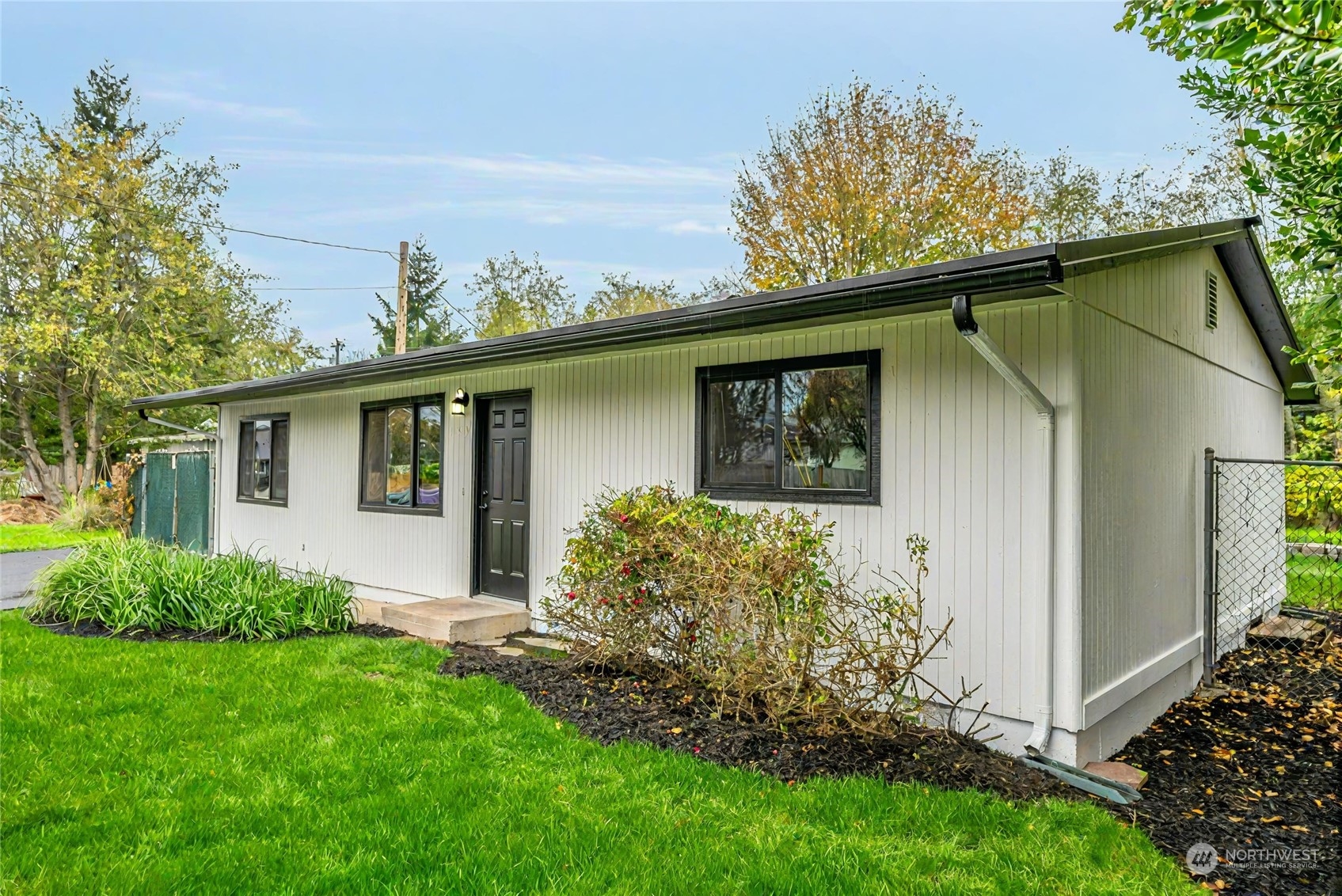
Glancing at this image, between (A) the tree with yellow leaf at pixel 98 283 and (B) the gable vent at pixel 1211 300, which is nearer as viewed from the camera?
(B) the gable vent at pixel 1211 300

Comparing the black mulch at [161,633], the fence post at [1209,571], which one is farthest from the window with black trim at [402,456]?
the fence post at [1209,571]

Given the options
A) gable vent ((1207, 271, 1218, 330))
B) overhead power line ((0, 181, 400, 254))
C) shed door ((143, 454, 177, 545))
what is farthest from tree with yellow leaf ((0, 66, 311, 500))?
gable vent ((1207, 271, 1218, 330))

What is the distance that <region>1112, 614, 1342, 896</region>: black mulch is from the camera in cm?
298

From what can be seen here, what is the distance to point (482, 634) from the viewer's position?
607 cm

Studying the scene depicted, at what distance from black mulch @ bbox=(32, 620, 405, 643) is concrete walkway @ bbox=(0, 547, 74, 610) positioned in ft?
4.13

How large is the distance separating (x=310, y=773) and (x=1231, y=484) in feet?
24.9

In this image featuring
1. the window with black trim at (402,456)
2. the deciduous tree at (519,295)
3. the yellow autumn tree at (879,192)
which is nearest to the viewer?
the window with black trim at (402,456)

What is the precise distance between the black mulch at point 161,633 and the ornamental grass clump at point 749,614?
2227 mm

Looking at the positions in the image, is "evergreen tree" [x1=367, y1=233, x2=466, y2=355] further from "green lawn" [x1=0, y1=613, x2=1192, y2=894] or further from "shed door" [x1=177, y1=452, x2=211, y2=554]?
"green lawn" [x1=0, y1=613, x2=1192, y2=894]

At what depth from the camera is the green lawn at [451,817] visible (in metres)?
2.46

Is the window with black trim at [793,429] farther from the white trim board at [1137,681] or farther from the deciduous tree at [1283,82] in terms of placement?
the deciduous tree at [1283,82]

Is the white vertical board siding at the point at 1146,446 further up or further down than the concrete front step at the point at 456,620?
further up

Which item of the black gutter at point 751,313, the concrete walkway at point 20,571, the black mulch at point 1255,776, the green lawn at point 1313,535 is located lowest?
the black mulch at point 1255,776

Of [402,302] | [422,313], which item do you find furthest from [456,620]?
[422,313]
